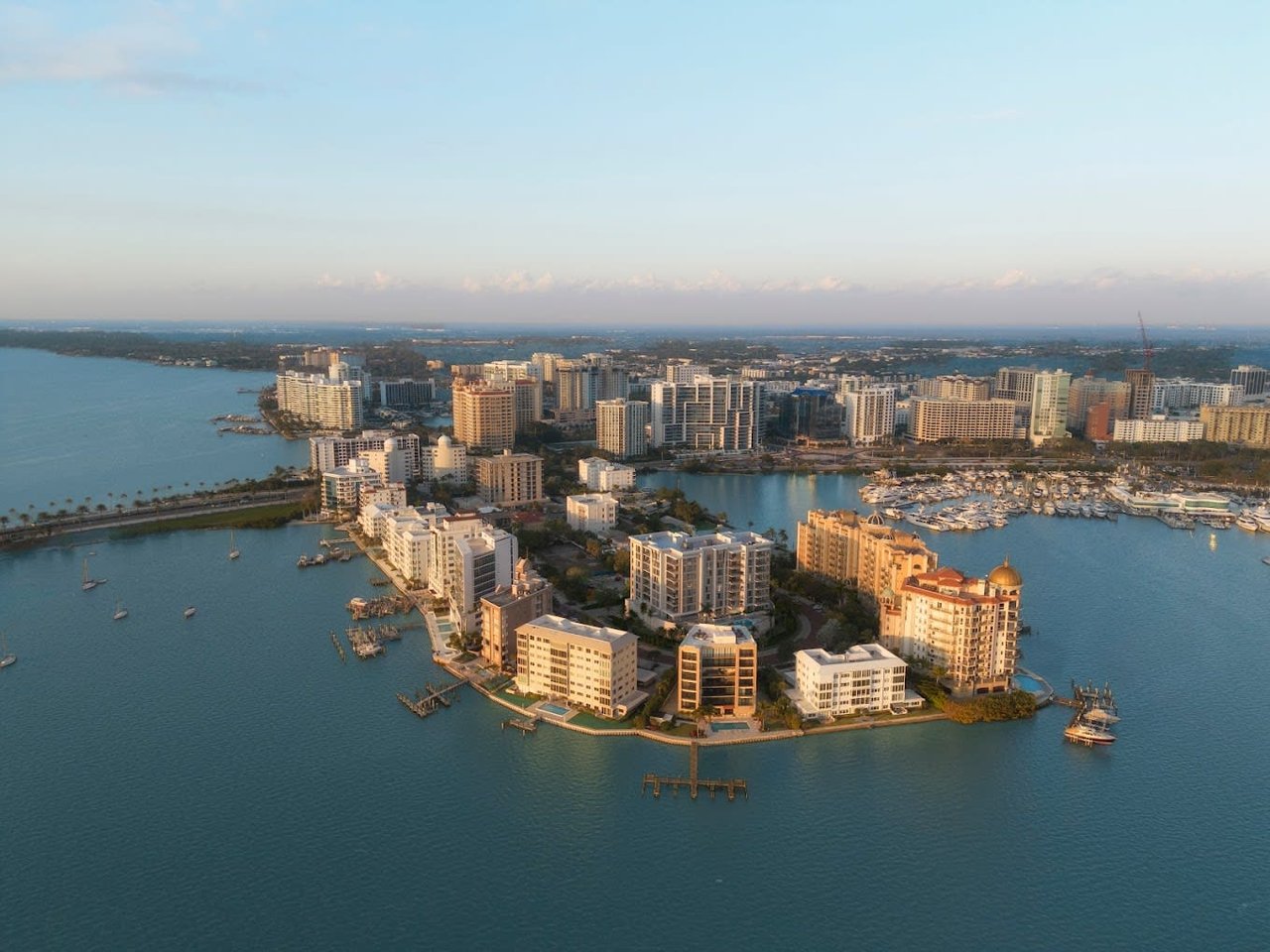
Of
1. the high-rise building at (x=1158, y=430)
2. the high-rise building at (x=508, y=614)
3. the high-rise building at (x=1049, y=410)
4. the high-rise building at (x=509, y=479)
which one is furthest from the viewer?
the high-rise building at (x=1049, y=410)

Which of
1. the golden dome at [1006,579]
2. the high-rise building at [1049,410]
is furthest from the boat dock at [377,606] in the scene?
the high-rise building at [1049,410]

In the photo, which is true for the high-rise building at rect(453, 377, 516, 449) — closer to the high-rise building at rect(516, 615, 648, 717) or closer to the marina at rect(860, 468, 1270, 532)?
the marina at rect(860, 468, 1270, 532)

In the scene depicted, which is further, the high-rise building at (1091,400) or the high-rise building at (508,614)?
the high-rise building at (1091,400)

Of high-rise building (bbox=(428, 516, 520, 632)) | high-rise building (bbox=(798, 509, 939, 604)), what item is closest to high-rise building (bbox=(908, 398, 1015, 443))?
high-rise building (bbox=(798, 509, 939, 604))

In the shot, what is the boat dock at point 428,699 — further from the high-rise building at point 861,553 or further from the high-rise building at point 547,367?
the high-rise building at point 547,367

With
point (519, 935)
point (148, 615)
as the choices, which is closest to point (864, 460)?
point (148, 615)

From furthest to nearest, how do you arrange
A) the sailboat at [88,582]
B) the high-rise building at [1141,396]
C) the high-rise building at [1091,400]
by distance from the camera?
the high-rise building at [1141,396] → the high-rise building at [1091,400] → the sailboat at [88,582]

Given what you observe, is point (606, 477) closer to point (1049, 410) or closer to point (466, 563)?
point (466, 563)
